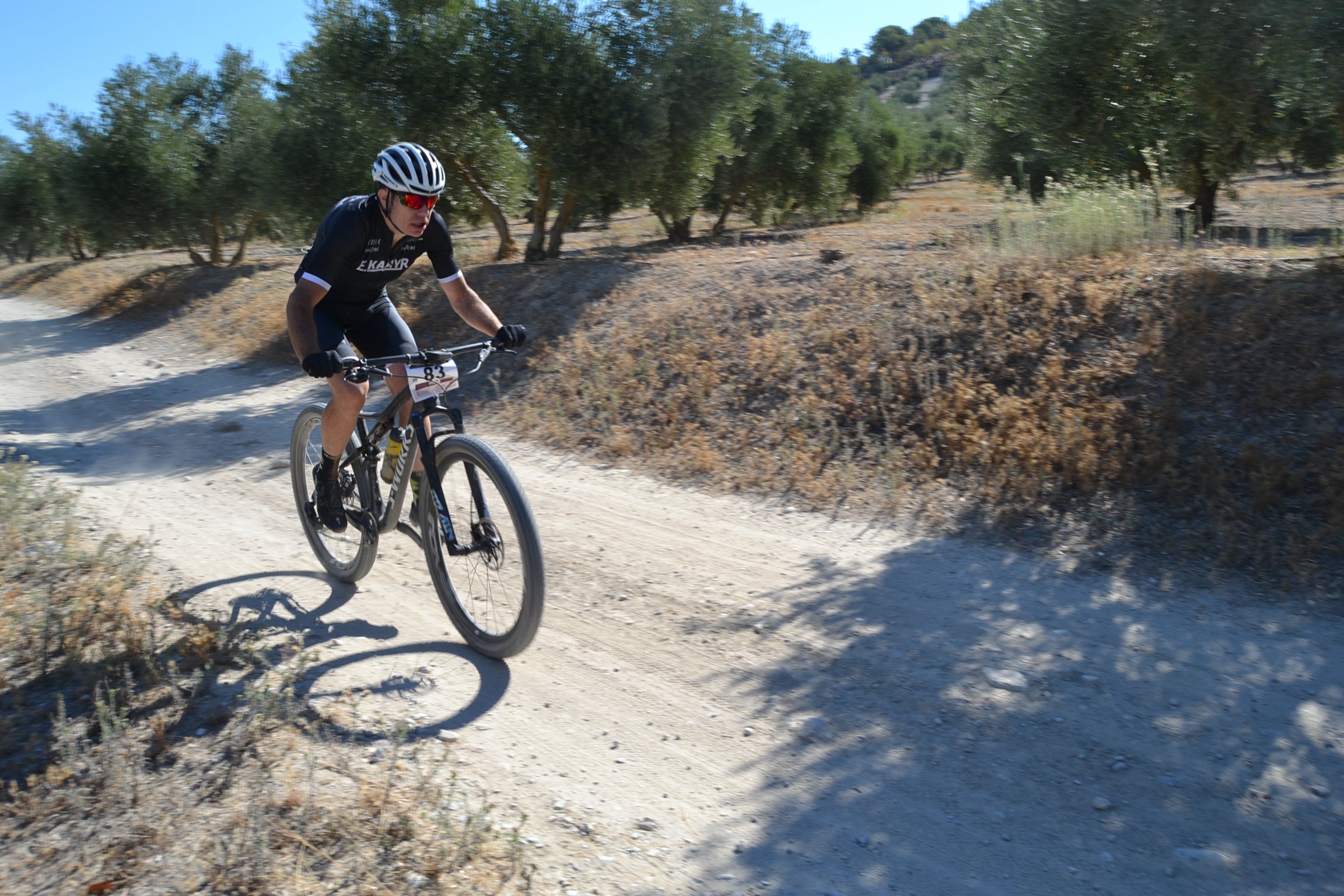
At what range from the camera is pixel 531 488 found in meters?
7.18

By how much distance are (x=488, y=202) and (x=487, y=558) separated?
11993mm

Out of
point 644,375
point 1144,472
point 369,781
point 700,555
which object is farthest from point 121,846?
point 644,375

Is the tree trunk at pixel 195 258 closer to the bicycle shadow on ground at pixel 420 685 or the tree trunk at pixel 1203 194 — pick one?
the tree trunk at pixel 1203 194

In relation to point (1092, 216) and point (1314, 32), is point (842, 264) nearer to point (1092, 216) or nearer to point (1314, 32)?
point (1092, 216)

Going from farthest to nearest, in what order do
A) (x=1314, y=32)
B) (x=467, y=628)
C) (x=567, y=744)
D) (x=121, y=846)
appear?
(x=1314, y=32), (x=467, y=628), (x=567, y=744), (x=121, y=846)

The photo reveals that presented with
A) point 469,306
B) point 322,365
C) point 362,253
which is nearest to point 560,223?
point 469,306

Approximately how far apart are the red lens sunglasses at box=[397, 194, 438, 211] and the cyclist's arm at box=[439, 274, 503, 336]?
1.77 ft

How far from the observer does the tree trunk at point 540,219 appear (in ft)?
47.9

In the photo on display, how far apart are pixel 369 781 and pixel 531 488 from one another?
13.0 feet

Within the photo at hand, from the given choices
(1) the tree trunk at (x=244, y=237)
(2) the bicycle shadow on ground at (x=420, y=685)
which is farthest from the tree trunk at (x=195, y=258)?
(2) the bicycle shadow on ground at (x=420, y=685)

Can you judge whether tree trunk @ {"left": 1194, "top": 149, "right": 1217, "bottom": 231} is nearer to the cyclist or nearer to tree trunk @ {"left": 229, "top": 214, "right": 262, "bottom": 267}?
the cyclist

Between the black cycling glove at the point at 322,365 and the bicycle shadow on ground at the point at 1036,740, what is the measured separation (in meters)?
2.21

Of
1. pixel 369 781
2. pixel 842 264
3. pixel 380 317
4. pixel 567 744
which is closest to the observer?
pixel 369 781

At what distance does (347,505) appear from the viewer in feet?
17.0
